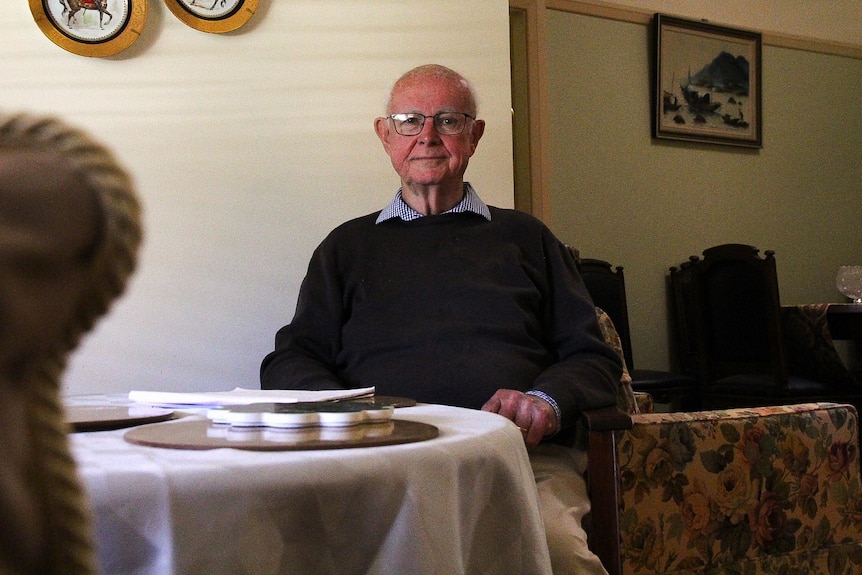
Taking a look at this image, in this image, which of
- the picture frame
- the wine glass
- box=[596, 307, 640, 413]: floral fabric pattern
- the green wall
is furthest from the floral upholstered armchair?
the picture frame

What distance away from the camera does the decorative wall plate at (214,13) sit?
2.22m

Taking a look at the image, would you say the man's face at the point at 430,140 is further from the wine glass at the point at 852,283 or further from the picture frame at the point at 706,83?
the wine glass at the point at 852,283

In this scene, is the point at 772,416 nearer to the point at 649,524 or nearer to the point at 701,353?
the point at 649,524

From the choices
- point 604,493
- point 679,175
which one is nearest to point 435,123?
point 604,493

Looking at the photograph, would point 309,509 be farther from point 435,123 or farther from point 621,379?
point 435,123

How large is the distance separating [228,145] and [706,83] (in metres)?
3.56

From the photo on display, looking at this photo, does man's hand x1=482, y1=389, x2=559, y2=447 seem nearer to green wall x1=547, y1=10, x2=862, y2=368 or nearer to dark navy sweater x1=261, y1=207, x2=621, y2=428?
dark navy sweater x1=261, y1=207, x2=621, y2=428

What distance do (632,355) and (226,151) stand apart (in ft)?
9.88

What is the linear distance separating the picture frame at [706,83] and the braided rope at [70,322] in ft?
15.7

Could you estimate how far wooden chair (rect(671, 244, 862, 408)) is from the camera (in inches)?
140

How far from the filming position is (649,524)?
1.60 meters

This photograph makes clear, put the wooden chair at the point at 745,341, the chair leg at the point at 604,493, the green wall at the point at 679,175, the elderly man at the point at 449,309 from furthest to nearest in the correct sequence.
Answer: the green wall at the point at 679,175 → the wooden chair at the point at 745,341 → the elderly man at the point at 449,309 → the chair leg at the point at 604,493

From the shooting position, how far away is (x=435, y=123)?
214cm

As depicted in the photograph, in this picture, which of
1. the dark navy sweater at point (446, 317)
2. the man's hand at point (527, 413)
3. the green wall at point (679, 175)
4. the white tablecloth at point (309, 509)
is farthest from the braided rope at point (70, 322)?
the green wall at point (679, 175)
